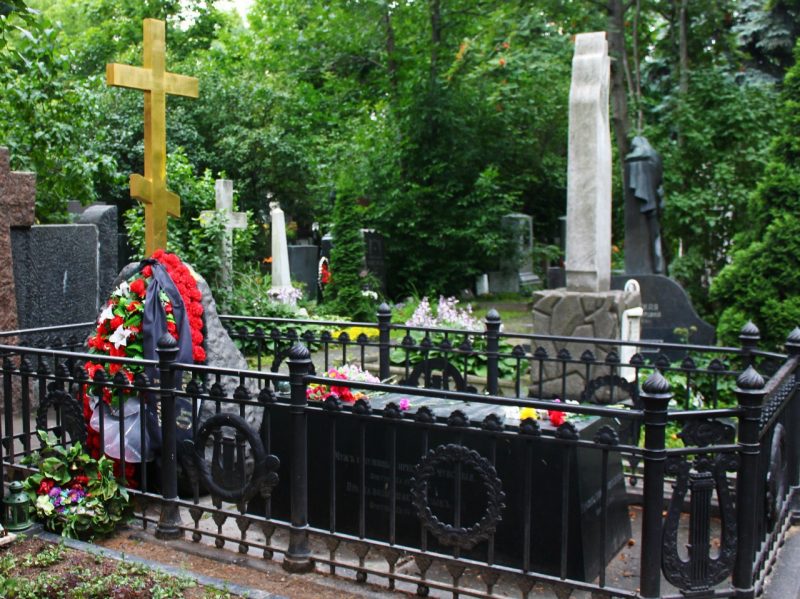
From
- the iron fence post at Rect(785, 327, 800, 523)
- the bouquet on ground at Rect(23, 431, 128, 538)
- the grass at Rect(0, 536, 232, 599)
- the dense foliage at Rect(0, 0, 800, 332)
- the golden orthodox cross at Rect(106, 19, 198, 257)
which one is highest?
the dense foliage at Rect(0, 0, 800, 332)

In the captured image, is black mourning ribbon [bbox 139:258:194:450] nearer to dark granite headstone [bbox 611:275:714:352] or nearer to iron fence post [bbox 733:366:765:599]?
iron fence post [bbox 733:366:765:599]

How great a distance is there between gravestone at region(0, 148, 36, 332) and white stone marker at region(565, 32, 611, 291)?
18.6ft

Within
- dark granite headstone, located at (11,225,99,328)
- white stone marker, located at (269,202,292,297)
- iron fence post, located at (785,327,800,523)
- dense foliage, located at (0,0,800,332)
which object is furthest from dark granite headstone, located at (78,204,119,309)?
white stone marker, located at (269,202,292,297)

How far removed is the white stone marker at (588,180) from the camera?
31.4 ft

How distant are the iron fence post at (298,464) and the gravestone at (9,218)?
4.47 m

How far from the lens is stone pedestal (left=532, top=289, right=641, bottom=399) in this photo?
943 centimetres

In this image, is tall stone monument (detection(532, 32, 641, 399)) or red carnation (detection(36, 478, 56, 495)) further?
tall stone monument (detection(532, 32, 641, 399))

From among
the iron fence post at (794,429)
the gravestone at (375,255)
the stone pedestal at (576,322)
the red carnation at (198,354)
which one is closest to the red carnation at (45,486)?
the red carnation at (198,354)

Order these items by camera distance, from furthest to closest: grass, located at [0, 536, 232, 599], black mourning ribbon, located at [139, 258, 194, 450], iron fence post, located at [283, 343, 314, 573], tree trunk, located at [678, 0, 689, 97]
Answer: tree trunk, located at [678, 0, 689, 97] < black mourning ribbon, located at [139, 258, 194, 450] < iron fence post, located at [283, 343, 314, 573] < grass, located at [0, 536, 232, 599]

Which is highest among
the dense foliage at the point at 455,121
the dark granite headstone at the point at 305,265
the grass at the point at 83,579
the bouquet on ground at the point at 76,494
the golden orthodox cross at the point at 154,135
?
the dense foliage at the point at 455,121

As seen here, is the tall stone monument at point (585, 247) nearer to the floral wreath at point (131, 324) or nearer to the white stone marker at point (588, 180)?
the white stone marker at point (588, 180)

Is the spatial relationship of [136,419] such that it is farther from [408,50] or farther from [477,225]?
[408,50]

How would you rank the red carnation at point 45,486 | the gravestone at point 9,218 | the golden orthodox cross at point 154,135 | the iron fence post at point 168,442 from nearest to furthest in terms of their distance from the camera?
1. the iron fence post at point 168,442
2. the red carnation at point 45,486
3. the golden orthodox cross at point 154,135
4. the gravestone at point 9,218

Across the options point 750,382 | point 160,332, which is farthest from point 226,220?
point 750,382
